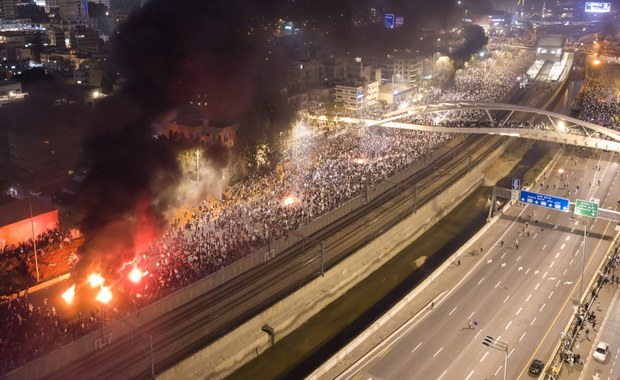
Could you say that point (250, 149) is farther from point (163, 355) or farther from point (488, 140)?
point (488, 140)

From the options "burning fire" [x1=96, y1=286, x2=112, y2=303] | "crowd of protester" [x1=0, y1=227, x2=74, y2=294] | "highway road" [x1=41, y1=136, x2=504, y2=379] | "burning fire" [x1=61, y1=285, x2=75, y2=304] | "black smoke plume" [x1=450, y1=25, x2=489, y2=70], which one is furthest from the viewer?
"black smoke plume" [x1=450, y1=25, x2=489, y2=70]

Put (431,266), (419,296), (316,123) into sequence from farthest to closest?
(316,123) < (431,266) < (419,296)

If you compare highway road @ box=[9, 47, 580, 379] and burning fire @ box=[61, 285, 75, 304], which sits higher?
burning fire @ box=[61, 285, 75, 304]

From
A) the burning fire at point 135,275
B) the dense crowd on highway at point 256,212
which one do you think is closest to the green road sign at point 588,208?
the dense crowd on highway at point 256,212

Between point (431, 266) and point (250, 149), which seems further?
point (250, 149)

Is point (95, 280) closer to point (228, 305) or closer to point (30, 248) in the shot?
point (30, 248)

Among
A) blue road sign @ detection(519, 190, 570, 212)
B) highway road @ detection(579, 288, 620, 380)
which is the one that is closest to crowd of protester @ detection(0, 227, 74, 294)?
highway road @ detection(579, 288, 620, 380)

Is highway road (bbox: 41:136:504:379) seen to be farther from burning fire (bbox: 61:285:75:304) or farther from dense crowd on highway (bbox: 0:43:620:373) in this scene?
burning fire (bbox: 61:285:75:304)

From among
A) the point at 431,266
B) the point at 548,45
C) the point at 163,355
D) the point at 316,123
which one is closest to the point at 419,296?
the point at 431,266
